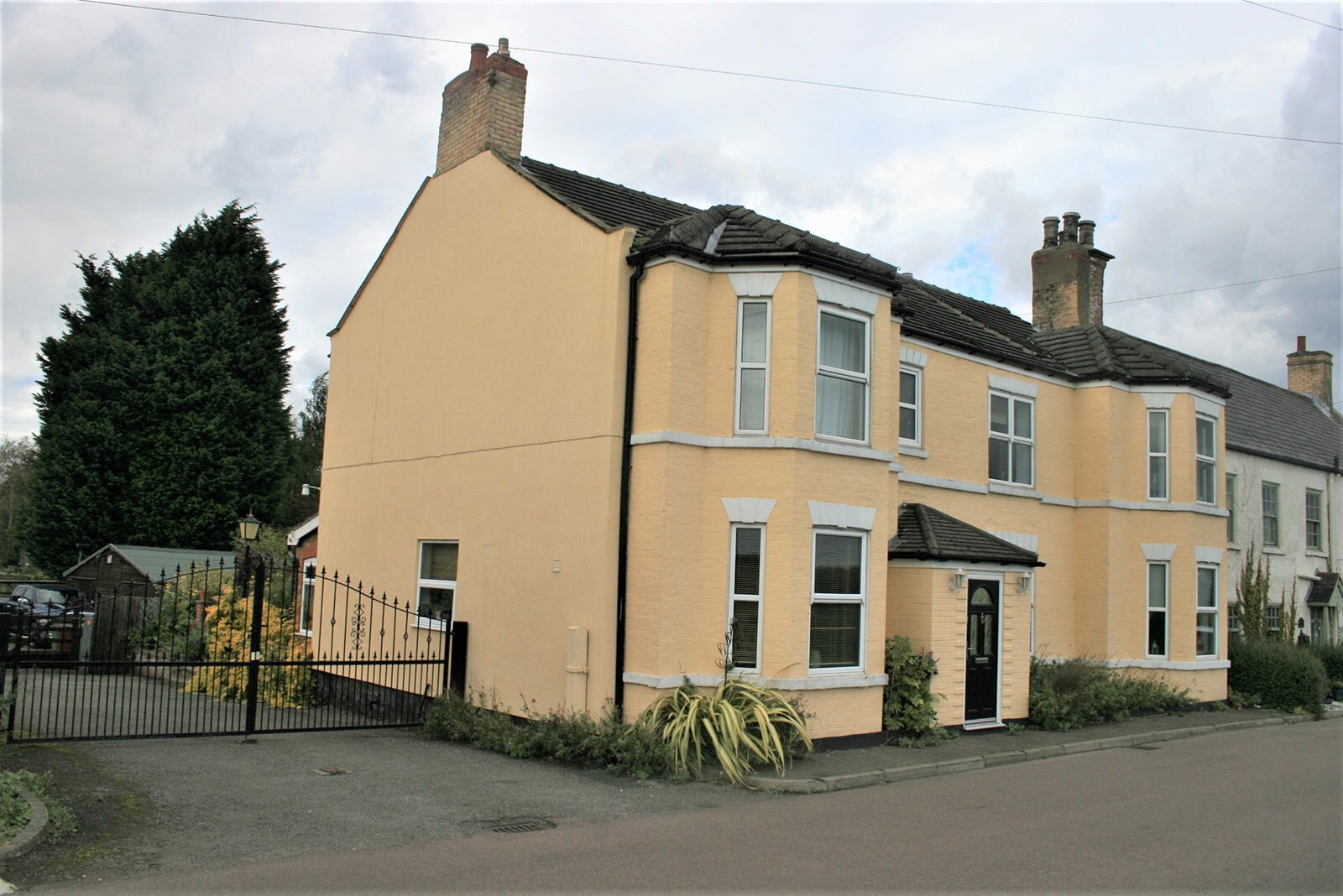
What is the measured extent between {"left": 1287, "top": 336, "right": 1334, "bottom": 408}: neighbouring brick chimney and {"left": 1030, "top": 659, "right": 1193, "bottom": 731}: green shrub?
749 inches

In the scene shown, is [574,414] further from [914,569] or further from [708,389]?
[914,569]

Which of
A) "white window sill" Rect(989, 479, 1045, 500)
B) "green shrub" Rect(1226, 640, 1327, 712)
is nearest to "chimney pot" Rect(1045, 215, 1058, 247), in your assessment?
"white window sill" Rect(989, 479, 1045, 500)

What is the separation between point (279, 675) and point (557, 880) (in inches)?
426

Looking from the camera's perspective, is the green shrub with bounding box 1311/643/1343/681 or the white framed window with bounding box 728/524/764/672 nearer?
the white framed window with bounding box 728/524/764/672

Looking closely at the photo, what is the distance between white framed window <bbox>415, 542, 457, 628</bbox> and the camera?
581 inches

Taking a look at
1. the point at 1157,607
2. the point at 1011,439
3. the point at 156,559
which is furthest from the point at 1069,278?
the point at 156,559

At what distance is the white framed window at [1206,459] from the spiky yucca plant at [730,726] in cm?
1177

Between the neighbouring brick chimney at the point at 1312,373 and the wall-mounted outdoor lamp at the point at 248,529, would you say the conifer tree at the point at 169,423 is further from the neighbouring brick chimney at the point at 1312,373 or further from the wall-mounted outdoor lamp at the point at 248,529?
the neighbouring brick chimney at the point at 1312,373

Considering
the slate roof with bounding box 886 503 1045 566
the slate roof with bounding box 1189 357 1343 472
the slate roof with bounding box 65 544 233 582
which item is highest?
the slate roof with bounding box 1189 357 1343 472

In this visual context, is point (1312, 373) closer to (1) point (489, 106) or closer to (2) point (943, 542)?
(2) point (943, 542)

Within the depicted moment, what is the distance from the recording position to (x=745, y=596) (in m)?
12.1

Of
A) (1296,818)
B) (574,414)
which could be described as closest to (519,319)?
(574,414)

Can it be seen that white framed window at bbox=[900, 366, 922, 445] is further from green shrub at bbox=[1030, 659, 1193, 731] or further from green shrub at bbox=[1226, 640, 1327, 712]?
green shrub at bbox=[1226, 640, 1327, 712]

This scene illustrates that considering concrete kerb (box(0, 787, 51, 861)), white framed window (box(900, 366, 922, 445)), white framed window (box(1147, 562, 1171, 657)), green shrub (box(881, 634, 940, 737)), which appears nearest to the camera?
concrete kerb (box(0, 787, 51, 861))
